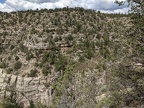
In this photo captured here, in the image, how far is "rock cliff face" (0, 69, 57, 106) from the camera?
51062mm

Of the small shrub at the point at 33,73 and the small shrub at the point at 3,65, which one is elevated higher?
the small shrub at the point at 3,65

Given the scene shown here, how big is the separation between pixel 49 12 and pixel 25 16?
236 inches

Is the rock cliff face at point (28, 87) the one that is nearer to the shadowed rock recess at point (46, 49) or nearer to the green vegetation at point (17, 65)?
the shadowed rock recess at point (46, 49)

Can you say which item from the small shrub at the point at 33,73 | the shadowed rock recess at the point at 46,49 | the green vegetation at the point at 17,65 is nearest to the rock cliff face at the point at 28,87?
the shadowed rock recess at the point at 46,49

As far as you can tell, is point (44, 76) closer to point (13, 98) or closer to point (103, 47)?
point (13, 98)

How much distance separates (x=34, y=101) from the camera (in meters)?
50.6

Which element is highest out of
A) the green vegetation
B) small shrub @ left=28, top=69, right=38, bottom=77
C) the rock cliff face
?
the green vegetation

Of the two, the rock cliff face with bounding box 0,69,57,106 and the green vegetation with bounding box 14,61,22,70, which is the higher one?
the green vegetation with bounding box 14,61,22,70

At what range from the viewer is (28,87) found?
51.8m

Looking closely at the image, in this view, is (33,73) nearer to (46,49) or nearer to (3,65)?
(3,65)

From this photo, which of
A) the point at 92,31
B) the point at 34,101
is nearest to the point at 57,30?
the point at 92,31

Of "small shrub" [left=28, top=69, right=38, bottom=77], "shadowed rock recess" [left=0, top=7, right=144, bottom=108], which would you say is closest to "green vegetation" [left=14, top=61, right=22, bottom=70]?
"shadowed rock recess" [left=0, top=7, right=144, bottom=108]

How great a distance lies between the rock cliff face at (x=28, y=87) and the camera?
5106 centimetres

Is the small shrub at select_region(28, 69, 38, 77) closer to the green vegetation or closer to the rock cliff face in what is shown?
the rock cliff face
